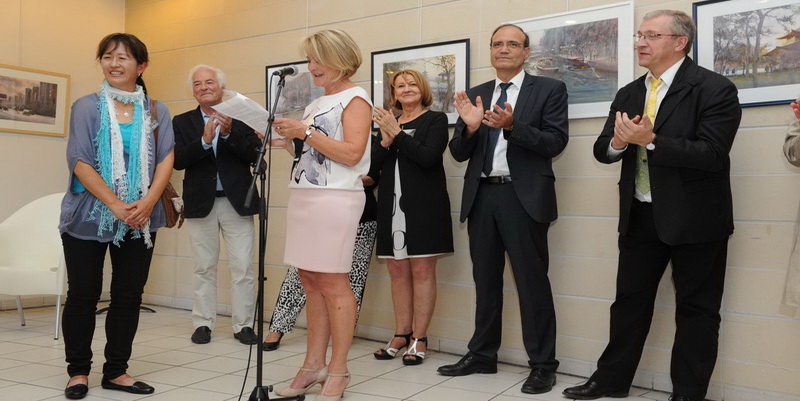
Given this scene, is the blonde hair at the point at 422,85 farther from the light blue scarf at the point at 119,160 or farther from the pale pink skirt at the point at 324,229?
the light blue scarf at the point at 119,160

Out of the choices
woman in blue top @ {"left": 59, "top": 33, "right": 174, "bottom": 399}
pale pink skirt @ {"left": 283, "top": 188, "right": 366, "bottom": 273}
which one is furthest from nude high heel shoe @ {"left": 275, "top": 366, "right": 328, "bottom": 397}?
woman in blue top @ {"left": 59, "top": 33, "right": 174, "bottom": 399}

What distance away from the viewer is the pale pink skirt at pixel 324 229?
266cm

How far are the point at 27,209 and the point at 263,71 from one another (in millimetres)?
1908

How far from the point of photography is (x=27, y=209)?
184 inches

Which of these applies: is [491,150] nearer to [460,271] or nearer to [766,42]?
[460,271]

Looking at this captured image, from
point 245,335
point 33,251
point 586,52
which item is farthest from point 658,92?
point 33,251

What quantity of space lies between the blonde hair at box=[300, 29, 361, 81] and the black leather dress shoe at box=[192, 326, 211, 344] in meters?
2.15

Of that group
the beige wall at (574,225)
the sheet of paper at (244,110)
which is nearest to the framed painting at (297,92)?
the beige wall at (574,225)

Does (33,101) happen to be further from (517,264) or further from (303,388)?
(517,264)

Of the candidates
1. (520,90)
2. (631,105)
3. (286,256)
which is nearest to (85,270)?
(286,256)

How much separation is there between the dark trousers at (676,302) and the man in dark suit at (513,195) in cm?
34

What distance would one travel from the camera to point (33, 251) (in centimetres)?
457

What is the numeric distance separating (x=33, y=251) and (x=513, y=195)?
3360mm

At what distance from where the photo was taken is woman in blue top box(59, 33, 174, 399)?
9.36 ft
